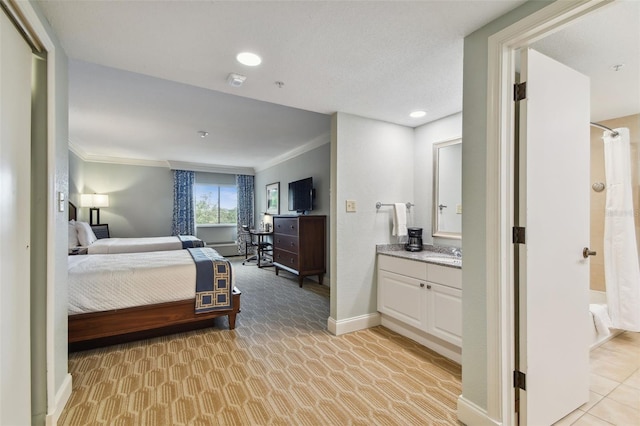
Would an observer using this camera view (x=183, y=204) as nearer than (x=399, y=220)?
No

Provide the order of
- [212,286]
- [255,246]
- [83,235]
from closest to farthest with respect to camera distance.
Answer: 1. [212,286]
2. [83,235]
3. [255,246]

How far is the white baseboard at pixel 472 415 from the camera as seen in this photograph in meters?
1.48

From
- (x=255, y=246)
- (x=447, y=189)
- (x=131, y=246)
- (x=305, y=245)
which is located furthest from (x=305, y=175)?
(x=131, y=246)

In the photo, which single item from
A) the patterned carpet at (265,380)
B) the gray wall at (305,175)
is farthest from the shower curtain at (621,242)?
the gray wall at (305,175)

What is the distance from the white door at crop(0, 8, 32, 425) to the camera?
44.7 inches

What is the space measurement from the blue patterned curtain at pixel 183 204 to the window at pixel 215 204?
0.27 m

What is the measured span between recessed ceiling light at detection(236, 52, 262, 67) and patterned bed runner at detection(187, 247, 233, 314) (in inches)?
77.0

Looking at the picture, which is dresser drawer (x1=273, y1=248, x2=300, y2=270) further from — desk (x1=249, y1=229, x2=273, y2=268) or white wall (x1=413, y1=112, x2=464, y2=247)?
white wall (x1=413, y1=112, x2=464, y2=247)

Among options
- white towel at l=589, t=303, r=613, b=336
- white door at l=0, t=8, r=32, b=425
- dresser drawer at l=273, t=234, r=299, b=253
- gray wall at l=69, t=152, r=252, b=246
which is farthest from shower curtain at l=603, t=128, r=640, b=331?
gray wall at l=69, t=152, r=252, b=246

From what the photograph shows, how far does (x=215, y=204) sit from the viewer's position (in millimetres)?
7461

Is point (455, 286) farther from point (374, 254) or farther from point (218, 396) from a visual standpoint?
point (218, 396)

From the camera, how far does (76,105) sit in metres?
3.17

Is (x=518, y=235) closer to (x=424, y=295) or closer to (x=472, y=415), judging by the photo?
(x=472, y=415)

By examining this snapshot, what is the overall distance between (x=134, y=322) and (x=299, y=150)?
3806 mm
